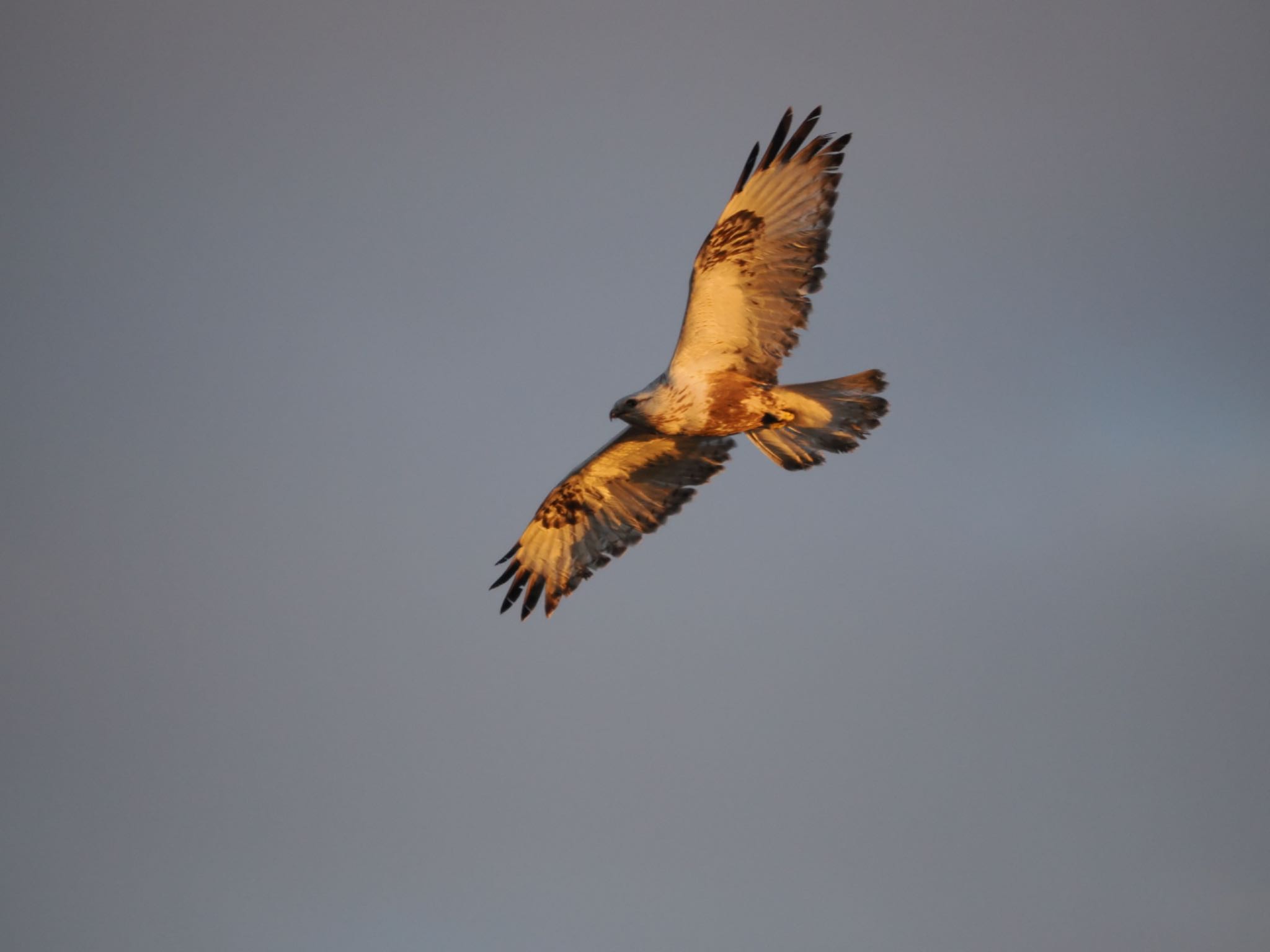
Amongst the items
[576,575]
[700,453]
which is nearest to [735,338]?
[700,453]

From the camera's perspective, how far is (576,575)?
12242 millimetres

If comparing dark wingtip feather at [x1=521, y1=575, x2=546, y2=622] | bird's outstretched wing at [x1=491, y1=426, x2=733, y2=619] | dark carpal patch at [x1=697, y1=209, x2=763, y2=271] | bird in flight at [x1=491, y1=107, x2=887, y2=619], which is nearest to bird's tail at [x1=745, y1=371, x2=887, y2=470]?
bird in flight at [x1=491, y1=107, x2=887, y2=619]

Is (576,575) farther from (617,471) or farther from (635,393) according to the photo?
(635,393)

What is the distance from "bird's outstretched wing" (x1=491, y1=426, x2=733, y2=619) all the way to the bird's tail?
1355 mm

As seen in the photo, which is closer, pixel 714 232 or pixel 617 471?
pixel 714 232

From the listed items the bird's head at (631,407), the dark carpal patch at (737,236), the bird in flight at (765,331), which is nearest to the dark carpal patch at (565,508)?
the bird in flight at (765,331)

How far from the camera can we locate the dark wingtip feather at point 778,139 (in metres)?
10.5

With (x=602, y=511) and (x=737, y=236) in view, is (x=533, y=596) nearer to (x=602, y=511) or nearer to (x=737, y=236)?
(x=602, y=511)

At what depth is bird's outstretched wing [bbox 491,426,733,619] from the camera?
39.7 feet

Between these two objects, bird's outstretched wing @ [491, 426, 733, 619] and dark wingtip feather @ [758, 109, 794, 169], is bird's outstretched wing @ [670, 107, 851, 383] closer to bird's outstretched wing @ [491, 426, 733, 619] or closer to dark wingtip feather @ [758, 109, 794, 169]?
dark wingtip feather @ [758, 109, 794, 169]

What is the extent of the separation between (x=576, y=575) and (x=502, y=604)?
0.65 meters

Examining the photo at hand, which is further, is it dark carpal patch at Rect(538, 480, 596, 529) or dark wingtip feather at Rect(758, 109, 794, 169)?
dark carpal patch at Rect(538, 480, 596, 529)

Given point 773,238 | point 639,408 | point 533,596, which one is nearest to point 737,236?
point 773,238

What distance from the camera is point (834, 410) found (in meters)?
10.8
